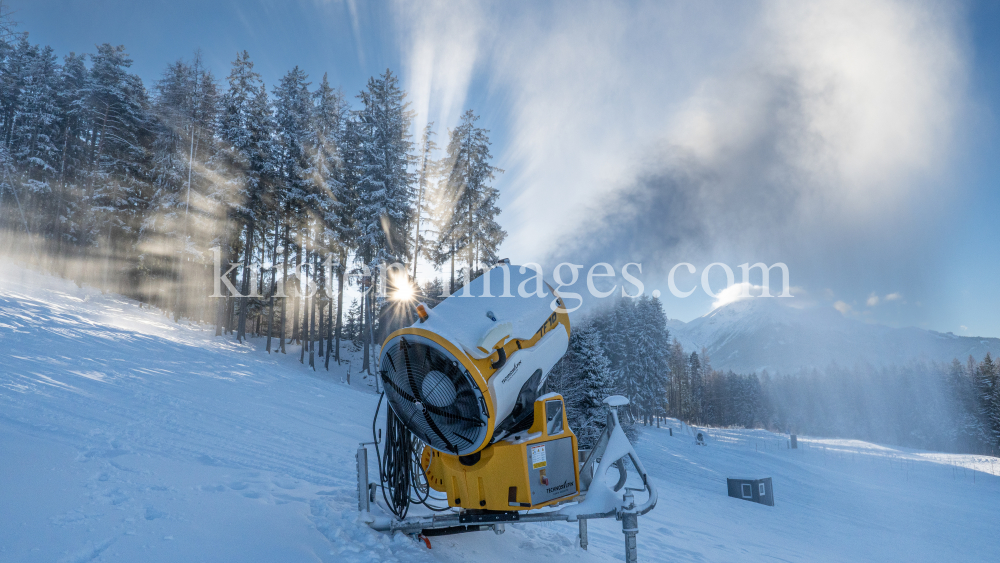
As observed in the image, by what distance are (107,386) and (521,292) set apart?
8772 mm

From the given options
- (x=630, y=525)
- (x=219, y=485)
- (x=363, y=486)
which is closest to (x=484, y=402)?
(x=630, y=525)

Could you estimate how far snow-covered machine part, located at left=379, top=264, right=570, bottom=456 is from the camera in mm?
3508

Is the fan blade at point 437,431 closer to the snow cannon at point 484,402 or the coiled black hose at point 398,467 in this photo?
the snow cannon at point 484,402

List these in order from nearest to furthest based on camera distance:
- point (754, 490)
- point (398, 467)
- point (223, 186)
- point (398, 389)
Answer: point (398, 389), point (398, 467), point (754, 490), point (223, 186)

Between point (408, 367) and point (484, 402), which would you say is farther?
point (408, 367)

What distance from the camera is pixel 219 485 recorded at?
186 inches

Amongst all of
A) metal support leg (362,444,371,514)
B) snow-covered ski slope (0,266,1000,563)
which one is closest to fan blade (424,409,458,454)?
snow-covered ski slope (0,266,1000,563)

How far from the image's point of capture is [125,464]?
4.76 m

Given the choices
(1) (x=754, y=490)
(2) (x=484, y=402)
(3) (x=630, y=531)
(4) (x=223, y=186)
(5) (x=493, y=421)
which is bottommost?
(1) (x=754, y=490)

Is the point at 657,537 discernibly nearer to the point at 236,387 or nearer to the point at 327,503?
the point at 327,503

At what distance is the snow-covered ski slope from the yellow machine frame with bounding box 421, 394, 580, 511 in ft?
2.22

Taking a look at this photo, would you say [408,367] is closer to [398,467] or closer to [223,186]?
[398,467]

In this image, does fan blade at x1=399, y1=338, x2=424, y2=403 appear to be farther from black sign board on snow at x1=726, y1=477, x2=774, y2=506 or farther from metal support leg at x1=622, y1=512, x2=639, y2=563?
black sign board on snow at x1=726, y1=477, x2=774, y2=506

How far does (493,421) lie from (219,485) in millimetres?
3281
